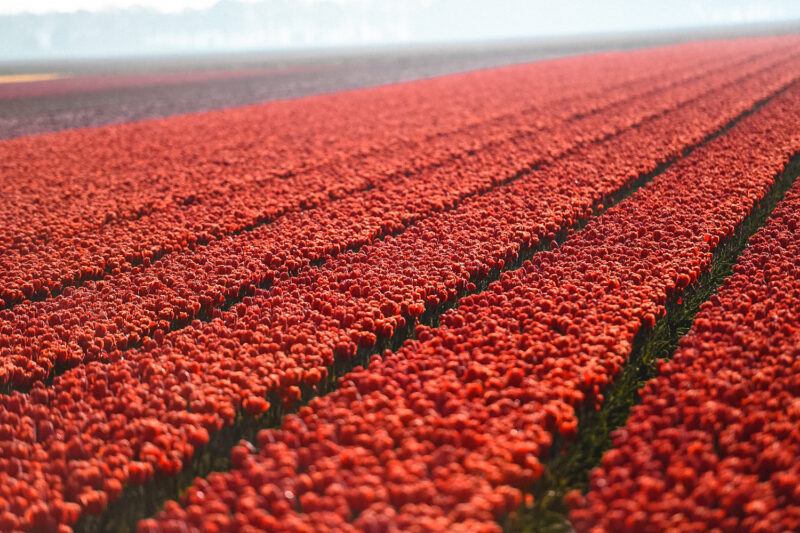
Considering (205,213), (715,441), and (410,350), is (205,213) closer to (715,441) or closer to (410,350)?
(410,350)

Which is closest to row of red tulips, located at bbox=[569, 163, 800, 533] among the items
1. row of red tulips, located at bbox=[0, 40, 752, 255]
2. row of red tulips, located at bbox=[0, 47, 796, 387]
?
row of red tulips, located at bbox=[0, 47, 796, 387]

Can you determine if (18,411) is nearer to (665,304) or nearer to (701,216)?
(665,304)

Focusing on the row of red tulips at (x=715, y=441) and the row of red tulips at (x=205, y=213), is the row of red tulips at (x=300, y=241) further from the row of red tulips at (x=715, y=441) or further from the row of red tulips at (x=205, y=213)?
the row of red tulips at (x=715, y=441)

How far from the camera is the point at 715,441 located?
4.73 metres

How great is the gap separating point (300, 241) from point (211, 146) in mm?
10804

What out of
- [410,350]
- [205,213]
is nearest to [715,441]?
[410,350]

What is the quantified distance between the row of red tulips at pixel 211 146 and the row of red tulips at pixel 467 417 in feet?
24.7

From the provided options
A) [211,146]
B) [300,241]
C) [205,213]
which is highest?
[211,146]

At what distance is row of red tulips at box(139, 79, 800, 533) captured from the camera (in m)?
4.21

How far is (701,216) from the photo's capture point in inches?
393

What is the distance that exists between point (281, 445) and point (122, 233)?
24.1ft

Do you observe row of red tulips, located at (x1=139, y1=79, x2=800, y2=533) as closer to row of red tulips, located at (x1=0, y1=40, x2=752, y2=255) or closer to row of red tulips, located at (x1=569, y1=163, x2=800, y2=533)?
row of red tulips, located at (x1=569, y1=163, x2=800, y2=533)

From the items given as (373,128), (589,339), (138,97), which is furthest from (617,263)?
(138,97)

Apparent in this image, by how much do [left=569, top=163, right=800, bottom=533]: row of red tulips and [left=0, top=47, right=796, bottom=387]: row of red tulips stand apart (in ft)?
Answer: 9.64
